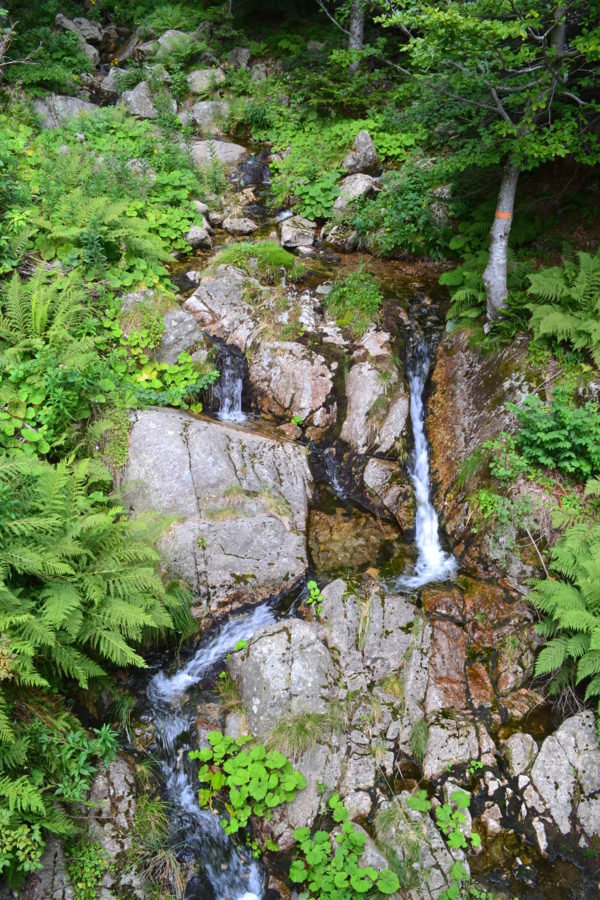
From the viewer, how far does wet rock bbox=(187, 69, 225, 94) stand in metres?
14.3

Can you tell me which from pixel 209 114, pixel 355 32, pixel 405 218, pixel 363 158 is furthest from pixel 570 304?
pixel 209 114

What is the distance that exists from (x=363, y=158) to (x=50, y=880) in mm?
12857

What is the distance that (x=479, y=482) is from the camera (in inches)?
268

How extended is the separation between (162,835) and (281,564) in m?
2.91

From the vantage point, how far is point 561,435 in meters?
6.22

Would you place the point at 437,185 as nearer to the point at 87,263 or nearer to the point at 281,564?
the point at 87,263

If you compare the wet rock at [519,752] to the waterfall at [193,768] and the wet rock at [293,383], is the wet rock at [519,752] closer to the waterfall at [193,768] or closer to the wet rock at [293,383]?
the waterfall at [193,768]

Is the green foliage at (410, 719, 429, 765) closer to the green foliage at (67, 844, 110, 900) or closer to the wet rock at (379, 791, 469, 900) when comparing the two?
the wet rock at (379, 791, 469, 900)

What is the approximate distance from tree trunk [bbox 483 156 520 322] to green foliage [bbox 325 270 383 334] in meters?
1.85

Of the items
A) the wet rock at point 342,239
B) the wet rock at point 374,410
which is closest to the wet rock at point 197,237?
the wet rock at point 342,239

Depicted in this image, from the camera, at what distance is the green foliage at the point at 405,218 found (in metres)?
10.1

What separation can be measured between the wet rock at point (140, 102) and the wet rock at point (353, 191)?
5922 mm

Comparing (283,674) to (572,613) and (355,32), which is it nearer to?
(572,613)

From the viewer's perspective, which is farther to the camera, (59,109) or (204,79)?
(204,79)
